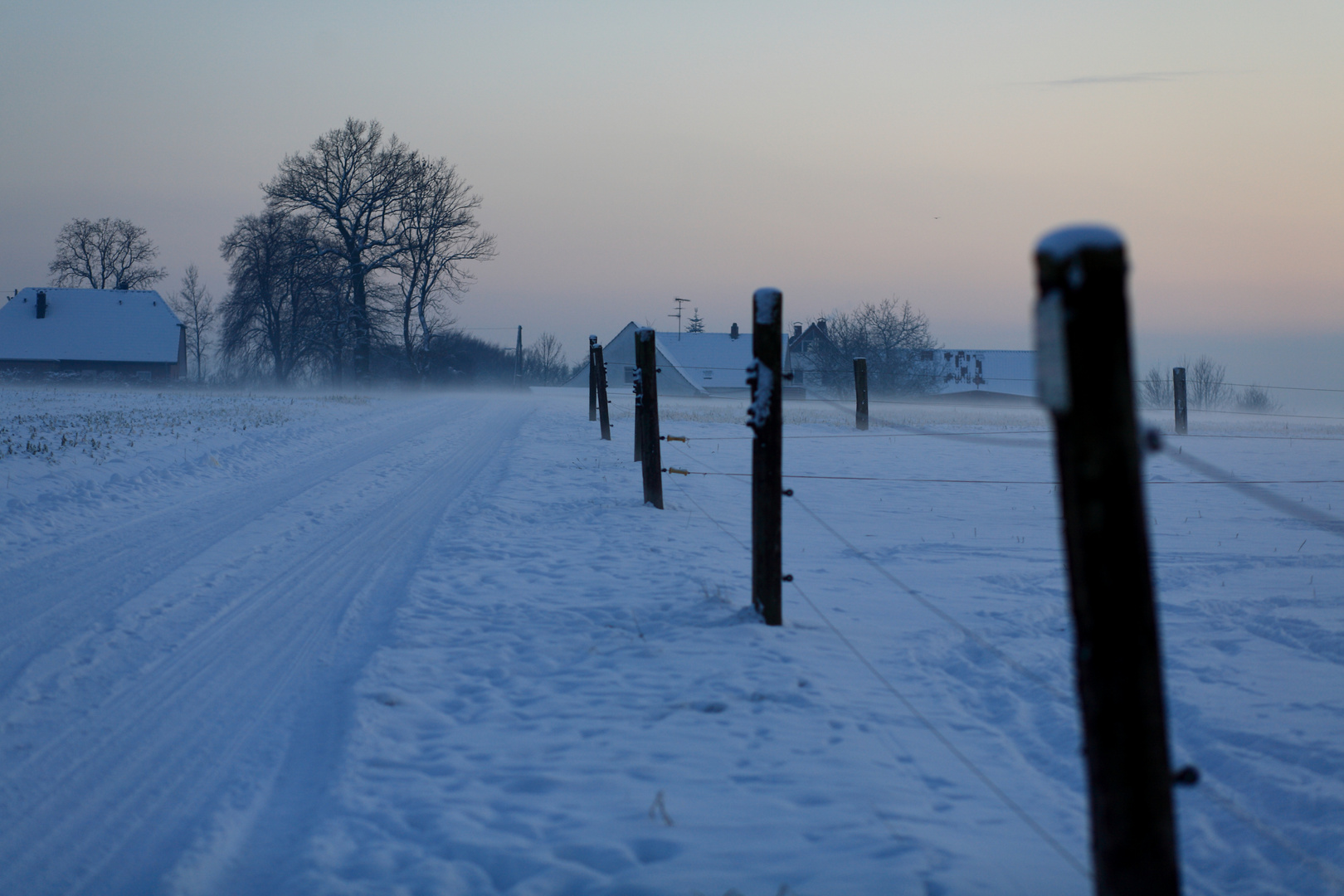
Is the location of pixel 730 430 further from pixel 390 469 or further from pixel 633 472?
pixel 390 469

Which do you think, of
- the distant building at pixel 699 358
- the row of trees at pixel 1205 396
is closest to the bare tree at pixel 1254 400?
the row of trees at pixel 1205 396

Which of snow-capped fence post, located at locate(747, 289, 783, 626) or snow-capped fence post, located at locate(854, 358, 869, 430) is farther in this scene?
snow-capped fence post, located at locate(854, 358, 869, 430)

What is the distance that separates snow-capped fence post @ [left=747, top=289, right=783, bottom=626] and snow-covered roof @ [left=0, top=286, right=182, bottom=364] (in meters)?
59.2

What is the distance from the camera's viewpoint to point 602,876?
8.71 ft

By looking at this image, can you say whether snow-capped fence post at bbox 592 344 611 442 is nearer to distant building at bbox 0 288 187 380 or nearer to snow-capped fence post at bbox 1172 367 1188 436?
snow-capped fence post at bbox 1172 367 1188 436

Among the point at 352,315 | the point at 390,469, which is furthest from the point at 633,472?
the point at 352,315

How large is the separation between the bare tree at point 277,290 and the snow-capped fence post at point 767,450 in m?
39.1

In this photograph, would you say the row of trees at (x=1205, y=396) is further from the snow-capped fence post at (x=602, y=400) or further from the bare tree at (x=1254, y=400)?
the snow-capped fence post at (x=602, y=400)

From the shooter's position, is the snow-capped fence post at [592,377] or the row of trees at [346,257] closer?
the snow-capped fence post at [592,377]

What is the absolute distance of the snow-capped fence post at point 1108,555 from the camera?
1.62 metres

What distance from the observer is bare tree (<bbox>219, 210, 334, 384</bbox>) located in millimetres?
40812

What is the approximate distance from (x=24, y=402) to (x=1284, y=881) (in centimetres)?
3074

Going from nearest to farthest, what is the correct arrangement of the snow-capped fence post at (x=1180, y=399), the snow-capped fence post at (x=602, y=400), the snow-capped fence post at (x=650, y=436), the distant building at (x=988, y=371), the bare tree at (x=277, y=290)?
the snow-capped fence post at (x=650, y=436)
the snow-capped fence post at (x=602, y=400)
the snow-capped fence post at (x=1180, y=399)
the bare tree at (x=277, y=290)
the distant building at (x=988, y=371)

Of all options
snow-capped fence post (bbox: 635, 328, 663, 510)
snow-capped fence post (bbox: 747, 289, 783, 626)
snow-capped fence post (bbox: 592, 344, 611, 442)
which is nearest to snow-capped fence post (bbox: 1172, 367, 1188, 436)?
snow-capped fence post (bbox: 592, 344, 611, 442)
